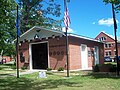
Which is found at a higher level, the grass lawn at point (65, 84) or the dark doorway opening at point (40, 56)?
the dark doorway opening at point (40, 56)

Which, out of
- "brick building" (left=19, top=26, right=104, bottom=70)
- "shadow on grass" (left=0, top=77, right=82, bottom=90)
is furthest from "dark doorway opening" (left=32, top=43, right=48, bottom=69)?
"shadow on grass" (left=0, top=77, right=82, bottom=90)

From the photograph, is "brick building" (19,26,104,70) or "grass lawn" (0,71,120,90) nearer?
"grass lawn" (0,71,120,90)

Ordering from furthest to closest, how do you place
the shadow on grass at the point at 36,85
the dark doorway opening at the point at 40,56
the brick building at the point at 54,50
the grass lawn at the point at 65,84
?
the dark doorway opening at the point at 40,56
the brick building at the point at 54,50
the shadow on grass at the point at 36,85
the grass lawn at the point at 65,84

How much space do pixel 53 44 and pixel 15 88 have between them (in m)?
13.1

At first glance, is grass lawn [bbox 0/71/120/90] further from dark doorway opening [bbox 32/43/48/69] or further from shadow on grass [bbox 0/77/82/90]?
dark doorway opening [bbox 32/43/48/69]

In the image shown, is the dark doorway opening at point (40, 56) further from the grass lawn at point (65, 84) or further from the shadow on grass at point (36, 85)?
the shadow on grass at point (36, 85)

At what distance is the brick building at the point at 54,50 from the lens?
966 inches

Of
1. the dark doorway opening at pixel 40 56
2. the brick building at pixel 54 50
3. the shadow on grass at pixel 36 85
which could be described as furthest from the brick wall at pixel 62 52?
the shadow on grass at pixel 36 85

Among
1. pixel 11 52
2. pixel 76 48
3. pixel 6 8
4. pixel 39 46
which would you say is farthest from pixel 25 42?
pixel 6 8

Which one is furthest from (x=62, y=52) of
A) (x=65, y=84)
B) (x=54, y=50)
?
(x=65, y=84)

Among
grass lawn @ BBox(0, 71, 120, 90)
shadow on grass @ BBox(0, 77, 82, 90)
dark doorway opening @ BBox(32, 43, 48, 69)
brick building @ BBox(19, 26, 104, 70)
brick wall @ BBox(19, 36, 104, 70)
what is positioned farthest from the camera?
dark doorway opening @ BBox(32, 43, 48, 69)

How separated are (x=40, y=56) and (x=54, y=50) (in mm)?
2920

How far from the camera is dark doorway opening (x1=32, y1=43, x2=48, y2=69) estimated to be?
87.9 ft

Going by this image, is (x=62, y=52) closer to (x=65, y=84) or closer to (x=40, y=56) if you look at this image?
(x=40, y=56)
